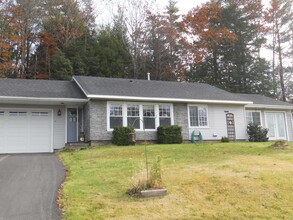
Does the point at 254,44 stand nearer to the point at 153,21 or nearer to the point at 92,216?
the point at 153,21

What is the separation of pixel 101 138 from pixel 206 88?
941cm

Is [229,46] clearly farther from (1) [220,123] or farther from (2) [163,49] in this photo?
(1) [220,123]

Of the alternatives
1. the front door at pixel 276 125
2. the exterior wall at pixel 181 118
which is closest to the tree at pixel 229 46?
the front door at pixel 276 125

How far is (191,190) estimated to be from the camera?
6.86m

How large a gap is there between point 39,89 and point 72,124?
2647 mm

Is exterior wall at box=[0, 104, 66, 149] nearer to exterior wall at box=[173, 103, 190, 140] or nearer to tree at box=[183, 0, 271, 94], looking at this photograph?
exterior wall at box=[173, 103, 190, 140]

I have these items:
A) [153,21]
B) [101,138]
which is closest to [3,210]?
[101,138]

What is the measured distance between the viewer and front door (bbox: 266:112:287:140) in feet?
72.4

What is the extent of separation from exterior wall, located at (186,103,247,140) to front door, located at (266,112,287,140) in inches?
119

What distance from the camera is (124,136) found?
16.1 meters

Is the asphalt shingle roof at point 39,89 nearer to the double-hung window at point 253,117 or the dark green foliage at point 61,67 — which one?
the dark green foliage at point 61,67

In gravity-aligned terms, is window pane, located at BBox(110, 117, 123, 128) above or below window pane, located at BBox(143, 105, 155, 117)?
below

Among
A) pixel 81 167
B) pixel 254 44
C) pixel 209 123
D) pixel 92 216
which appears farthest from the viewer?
pixel 254 44

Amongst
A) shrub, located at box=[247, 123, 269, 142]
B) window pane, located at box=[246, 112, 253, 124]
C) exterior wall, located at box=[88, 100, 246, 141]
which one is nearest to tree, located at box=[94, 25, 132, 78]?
exterior wall, located at box=[88, 100, 246, 141]
